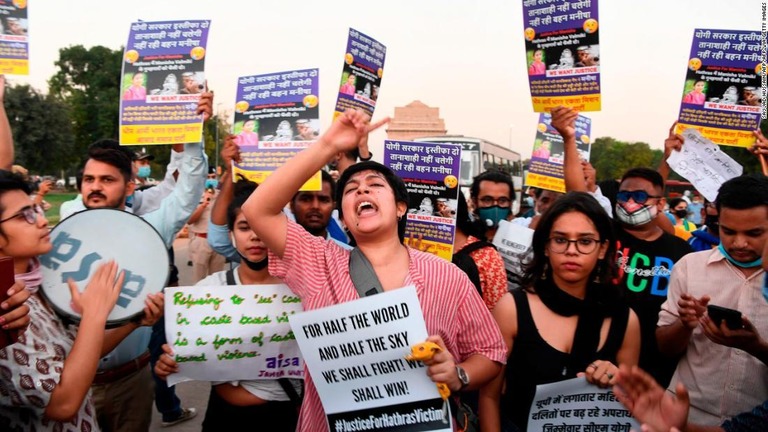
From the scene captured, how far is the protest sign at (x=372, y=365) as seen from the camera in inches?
85.0

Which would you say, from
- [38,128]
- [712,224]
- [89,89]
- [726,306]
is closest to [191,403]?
[726,306]

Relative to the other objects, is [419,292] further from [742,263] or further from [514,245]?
[514,245]

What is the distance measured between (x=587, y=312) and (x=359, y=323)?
1025 mm

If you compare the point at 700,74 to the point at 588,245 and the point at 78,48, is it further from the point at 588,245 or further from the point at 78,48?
the point at 78,48

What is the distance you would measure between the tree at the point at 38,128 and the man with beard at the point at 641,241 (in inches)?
2022

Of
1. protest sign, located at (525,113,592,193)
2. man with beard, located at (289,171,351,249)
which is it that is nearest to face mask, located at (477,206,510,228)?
man with beard, located at (289,171,351,249)

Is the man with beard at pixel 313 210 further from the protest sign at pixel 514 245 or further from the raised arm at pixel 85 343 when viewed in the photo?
the raised arm at pixel 85 343

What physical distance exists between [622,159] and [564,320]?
99025mm

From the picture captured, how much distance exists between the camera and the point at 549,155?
20.2 ft

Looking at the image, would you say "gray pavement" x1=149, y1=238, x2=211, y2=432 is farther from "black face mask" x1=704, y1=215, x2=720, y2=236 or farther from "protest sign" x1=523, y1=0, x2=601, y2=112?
"black face mask" x1=704, y1=215, x2=720, y2=236

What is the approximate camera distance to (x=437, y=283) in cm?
233

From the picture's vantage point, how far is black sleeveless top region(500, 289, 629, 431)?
2.46 m

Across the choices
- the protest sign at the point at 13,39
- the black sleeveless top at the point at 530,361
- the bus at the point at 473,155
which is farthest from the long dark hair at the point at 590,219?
the bus at the point at 473,155

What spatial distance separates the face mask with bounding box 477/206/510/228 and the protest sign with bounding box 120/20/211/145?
215cm
